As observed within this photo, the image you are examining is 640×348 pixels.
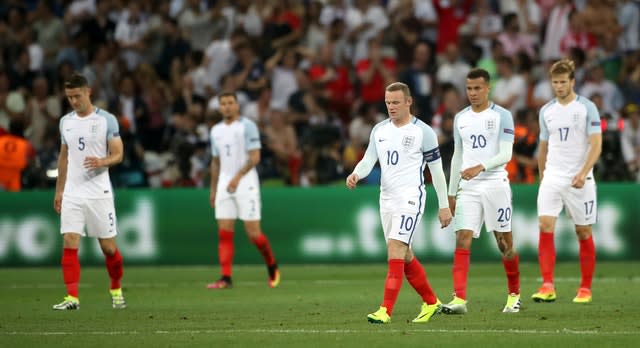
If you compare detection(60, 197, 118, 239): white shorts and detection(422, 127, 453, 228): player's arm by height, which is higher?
detection(422, 127, 453, 228): player's arm

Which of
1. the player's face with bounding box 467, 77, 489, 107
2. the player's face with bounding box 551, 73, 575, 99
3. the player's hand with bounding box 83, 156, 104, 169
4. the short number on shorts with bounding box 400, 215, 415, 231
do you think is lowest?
the short number on shorts with bounding box 400, 215, 415, 231

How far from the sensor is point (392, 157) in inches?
440

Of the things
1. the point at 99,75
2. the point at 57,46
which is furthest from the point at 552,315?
the point at 57,46

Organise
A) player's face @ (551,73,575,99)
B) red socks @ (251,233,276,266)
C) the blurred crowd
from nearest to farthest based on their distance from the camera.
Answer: player's face @ (551,73,575,99)
red socks @ (251,233,276,266)
the blurred crowd

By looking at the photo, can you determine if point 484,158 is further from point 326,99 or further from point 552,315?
point 326,99

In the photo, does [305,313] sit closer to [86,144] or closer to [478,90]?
[478,90]

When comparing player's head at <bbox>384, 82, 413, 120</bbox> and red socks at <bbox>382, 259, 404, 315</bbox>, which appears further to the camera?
player's head at <bbox>384, 82, 413, 120</bbox>

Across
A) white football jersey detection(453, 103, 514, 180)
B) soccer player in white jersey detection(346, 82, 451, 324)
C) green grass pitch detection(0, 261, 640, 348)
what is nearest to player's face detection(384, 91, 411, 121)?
soccer player in white jersey detection(346, 82, 451, 324)

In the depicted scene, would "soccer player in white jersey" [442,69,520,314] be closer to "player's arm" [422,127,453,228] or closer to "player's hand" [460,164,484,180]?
"player's hand" [460,164,484,180]

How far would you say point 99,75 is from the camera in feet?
79.4

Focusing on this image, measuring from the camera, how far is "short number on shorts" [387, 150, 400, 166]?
11.1 metres

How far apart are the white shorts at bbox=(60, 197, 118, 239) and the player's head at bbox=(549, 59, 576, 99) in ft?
16.4

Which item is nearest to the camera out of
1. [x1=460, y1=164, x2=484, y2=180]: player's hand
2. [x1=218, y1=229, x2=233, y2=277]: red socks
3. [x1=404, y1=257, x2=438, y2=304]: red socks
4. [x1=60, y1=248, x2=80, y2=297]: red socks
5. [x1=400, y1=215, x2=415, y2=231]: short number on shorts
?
[x1=400, y1=215, x2=415, y2=231]: short number on shorts

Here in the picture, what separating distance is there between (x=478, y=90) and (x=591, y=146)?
1840 millimetres
